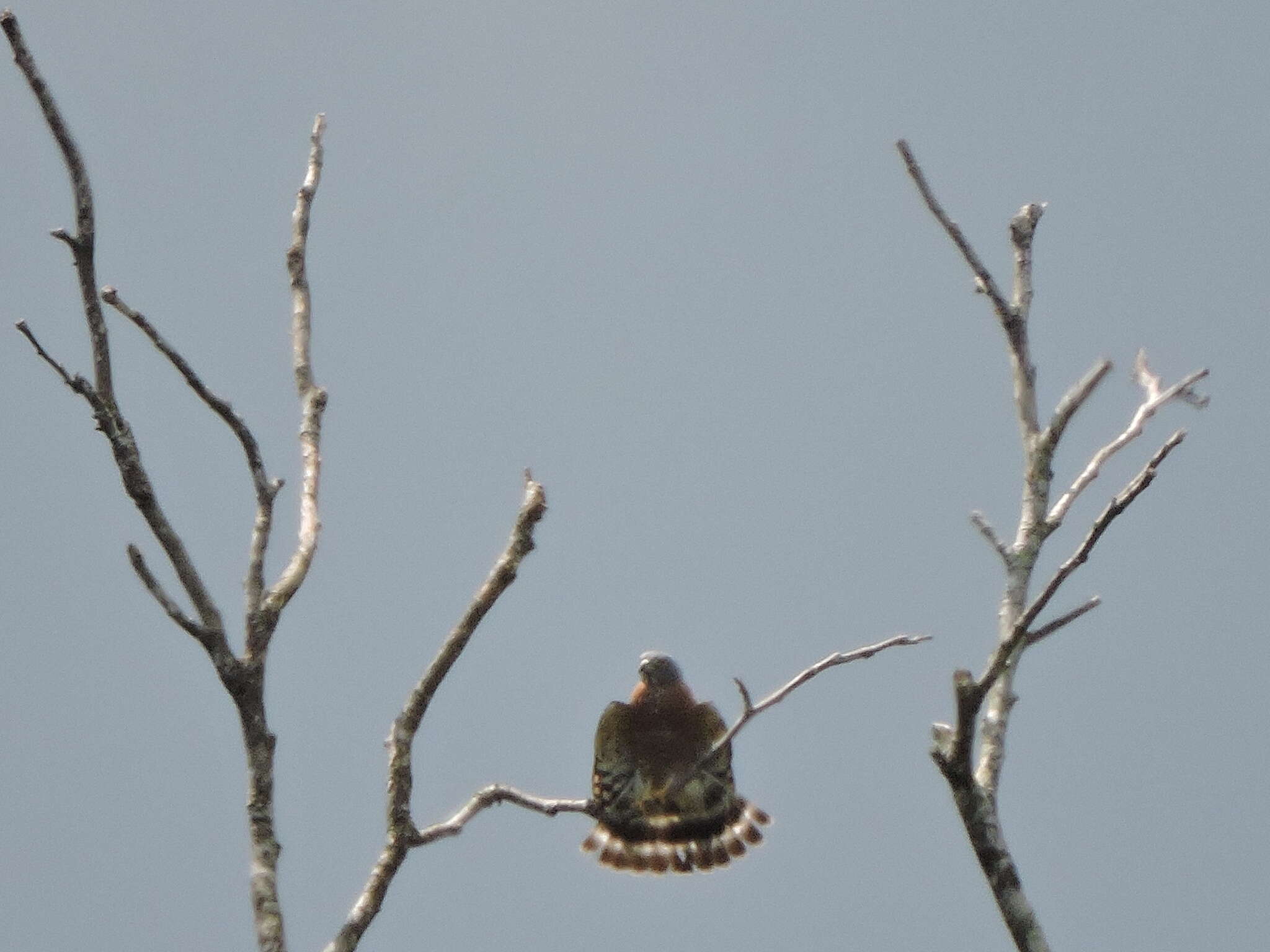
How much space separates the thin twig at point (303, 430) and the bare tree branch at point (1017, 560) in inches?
65.4

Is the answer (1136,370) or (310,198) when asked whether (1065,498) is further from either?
(310,198)

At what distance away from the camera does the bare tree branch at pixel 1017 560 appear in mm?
3699

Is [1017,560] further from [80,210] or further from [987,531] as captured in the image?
[80,210]

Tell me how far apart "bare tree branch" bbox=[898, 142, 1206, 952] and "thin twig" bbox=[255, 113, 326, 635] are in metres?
1.66

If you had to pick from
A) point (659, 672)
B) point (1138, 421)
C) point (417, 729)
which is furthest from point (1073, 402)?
point (659, 672)

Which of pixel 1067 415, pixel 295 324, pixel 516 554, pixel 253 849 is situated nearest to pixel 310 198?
pixel 295 324

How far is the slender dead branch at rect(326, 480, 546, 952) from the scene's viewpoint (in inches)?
147

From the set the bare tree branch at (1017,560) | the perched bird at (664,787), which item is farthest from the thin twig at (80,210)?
the perched bird at (664,787)

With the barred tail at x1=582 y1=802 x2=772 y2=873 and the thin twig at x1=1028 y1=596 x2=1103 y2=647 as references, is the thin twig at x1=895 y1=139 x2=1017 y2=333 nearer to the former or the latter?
the thin twig at x1=1028 y1=596 x2=1103 y2=647

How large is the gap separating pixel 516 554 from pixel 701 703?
17.9 ft

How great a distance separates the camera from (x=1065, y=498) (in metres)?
4.77

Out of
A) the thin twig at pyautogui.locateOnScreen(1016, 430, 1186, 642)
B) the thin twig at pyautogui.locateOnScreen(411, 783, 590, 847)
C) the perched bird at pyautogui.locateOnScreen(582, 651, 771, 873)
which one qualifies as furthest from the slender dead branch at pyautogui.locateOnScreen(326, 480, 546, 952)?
the perched bird at pyautogui.locateOnScreen(582, 651, 771, 873)

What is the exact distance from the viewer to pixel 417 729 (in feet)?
12.6

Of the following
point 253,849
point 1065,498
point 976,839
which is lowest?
point 976,839
